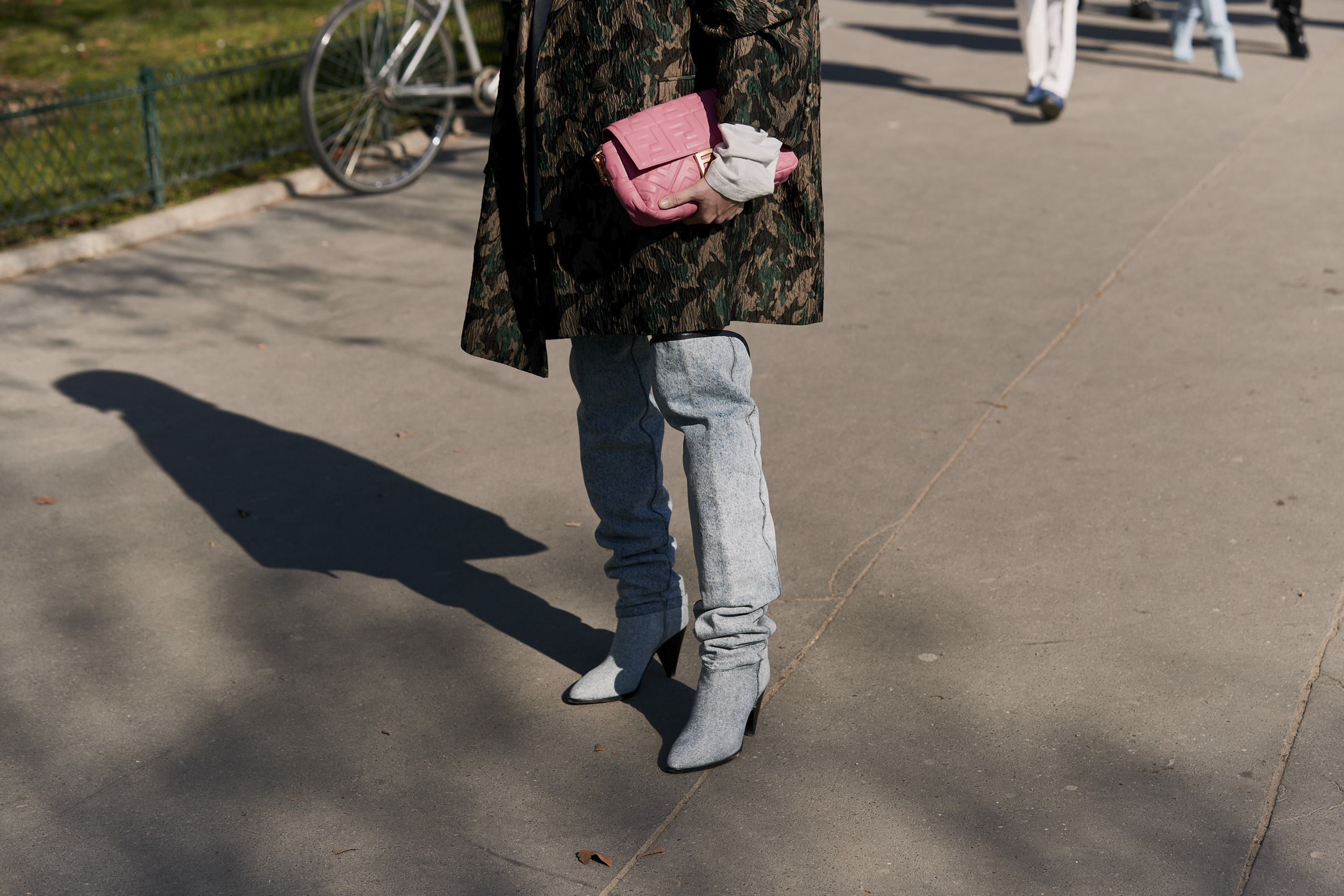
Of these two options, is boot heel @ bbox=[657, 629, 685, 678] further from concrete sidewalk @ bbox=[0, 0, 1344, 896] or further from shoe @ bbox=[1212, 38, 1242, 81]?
shoe @ bbox=[1212, 38, 1242, 81]

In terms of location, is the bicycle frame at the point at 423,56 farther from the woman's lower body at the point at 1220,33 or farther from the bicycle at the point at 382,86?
the woman's lower body at the point at 1220,33

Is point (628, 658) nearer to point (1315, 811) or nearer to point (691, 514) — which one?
point (691, 514)

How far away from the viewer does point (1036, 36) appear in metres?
8.91

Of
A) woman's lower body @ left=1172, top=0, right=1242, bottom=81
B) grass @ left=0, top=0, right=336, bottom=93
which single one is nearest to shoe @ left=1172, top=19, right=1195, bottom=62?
woman's lower body @ left=1172, top=0, right=1242, bottom=81

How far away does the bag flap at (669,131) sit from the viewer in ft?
7.76

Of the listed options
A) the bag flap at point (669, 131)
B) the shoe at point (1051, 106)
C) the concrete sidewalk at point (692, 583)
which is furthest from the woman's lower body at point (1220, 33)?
the bag flap at point (669, 131)

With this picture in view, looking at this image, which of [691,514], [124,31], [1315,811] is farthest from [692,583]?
[124,31]

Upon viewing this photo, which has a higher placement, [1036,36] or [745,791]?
[1036,36]

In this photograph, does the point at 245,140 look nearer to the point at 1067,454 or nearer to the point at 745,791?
the point at 1067,454

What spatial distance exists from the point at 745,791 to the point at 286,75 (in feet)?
20.8

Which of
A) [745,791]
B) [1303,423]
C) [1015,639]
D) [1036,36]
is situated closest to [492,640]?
[745,791]

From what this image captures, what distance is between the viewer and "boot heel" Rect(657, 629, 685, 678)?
10.1 ft

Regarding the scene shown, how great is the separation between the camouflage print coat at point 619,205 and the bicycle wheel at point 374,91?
4685 millimetres

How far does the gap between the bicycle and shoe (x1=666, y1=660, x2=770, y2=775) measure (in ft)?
16.9
